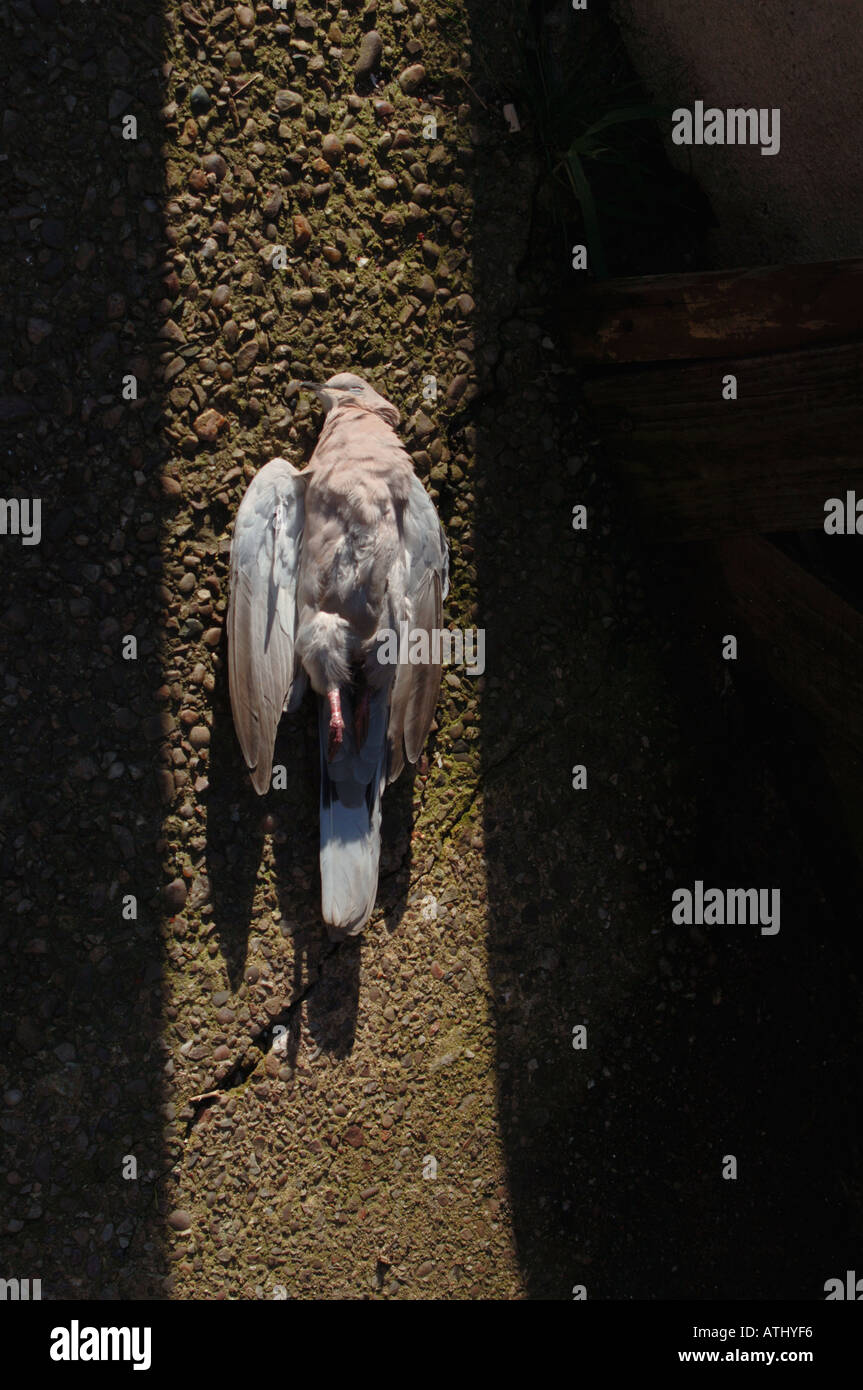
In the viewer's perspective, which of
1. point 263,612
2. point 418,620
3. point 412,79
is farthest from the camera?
point 412,79

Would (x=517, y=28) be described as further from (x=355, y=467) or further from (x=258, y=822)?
(x=258, y=822)

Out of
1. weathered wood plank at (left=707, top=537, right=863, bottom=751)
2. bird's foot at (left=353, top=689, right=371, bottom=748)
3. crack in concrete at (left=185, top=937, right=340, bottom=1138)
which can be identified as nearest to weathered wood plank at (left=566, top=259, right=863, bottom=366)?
weathered wood plank at (left=707, top=537, right=863, bottom=751)

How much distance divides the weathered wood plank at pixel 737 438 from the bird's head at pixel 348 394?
55 centimetres

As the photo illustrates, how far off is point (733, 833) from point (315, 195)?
1.83 metres

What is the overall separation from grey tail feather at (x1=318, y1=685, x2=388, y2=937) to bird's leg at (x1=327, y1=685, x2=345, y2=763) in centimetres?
2

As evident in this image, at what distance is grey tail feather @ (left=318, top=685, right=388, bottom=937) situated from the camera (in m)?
2.48

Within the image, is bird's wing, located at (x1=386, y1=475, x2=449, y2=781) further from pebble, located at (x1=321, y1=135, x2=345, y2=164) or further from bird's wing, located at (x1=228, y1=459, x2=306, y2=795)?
pebble, located at (x1=321, y1=135, x2=345, y2=164)

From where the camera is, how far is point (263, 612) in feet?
8.13

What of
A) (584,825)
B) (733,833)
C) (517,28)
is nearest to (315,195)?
(517,28)

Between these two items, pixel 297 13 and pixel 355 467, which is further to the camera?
pixel 297 13

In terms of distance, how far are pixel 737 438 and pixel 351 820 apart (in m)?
1.22

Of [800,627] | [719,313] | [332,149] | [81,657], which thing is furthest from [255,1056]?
[332,149]

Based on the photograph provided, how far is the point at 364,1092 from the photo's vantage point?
8.75ft

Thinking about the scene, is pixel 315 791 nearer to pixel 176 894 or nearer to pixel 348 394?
pixel 176 894
